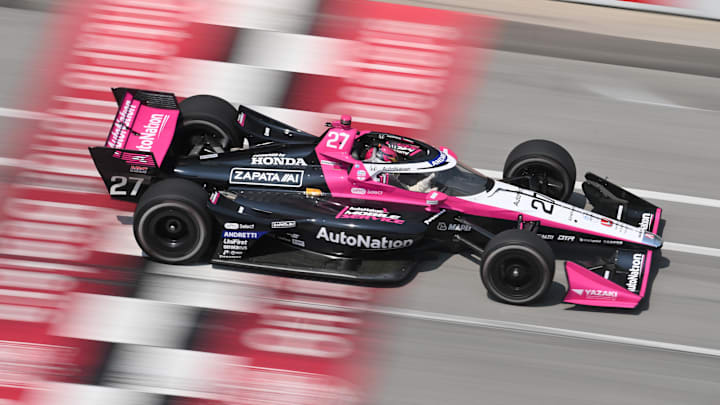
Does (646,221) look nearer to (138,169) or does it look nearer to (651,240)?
(651,240)

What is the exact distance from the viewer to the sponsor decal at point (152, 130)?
9711 mm

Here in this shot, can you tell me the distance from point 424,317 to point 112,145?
4.00 m

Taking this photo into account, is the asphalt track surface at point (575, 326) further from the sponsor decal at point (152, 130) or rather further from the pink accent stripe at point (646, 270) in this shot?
the sponsor decal at point (152, 130)

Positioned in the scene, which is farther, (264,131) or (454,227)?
(264,131)

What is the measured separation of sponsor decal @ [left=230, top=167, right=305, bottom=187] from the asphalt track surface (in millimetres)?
1646

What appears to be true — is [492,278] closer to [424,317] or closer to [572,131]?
[424,317]

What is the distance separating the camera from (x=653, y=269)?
9883 mm

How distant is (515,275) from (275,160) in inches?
115

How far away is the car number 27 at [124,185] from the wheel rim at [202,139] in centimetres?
90

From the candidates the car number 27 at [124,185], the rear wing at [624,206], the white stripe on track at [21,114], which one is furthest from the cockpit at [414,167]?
the white stripe on track at [21,114]

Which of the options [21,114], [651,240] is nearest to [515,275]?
[651,240]

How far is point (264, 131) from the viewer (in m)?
10.5

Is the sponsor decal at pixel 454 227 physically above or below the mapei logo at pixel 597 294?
above

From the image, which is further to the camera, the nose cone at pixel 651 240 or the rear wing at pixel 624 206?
the rear wing at pixel 624 206
